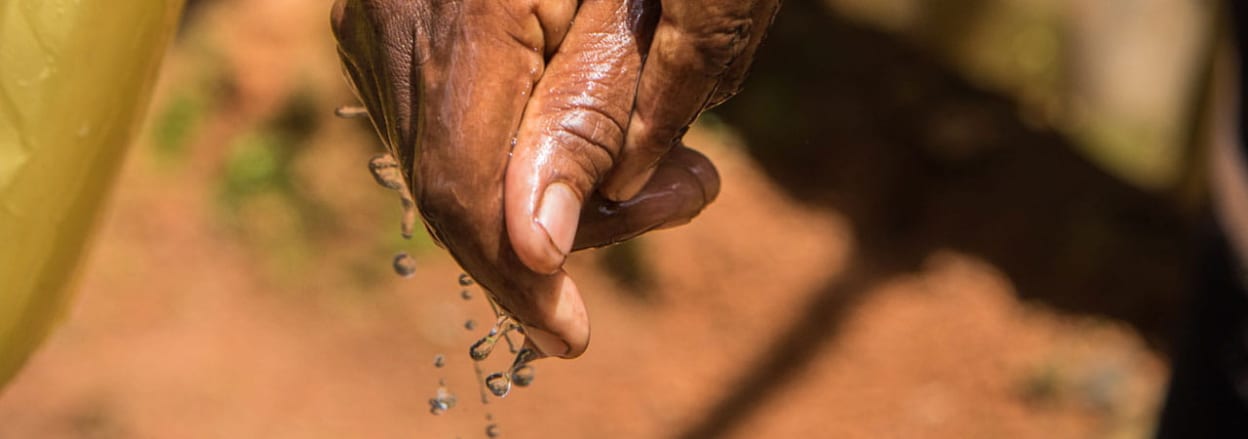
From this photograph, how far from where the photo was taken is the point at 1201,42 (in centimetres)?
282

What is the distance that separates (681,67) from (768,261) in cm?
225

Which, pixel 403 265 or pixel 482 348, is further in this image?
pixel 403 265

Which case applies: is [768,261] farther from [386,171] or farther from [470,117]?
[470,117]

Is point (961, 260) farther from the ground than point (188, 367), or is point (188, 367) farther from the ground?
point (961, 260)

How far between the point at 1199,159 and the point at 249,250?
2158 mm

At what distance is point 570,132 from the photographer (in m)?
0.88

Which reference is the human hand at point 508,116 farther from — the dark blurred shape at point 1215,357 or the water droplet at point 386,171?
the dark blurred shape at point 1215,357

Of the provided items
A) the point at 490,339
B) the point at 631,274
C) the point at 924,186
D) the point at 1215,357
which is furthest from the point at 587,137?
the point at 924,186

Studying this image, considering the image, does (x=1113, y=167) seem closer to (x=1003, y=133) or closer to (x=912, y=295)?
(x=1003, y=133)

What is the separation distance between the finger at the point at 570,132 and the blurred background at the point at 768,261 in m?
1.94

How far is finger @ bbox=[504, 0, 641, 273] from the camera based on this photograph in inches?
33.6

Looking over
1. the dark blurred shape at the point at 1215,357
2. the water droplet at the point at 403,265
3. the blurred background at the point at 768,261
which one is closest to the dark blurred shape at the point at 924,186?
the blurred background at the point at 768,261

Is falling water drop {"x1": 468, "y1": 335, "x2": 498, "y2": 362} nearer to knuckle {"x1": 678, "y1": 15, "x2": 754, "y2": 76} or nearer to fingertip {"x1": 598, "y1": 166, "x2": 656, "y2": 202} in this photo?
fingertip {"x1": 598, "y1": 166, "x2": 656, "y2": 202}

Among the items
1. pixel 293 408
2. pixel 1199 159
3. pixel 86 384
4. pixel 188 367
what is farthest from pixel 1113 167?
pixel 86 384
